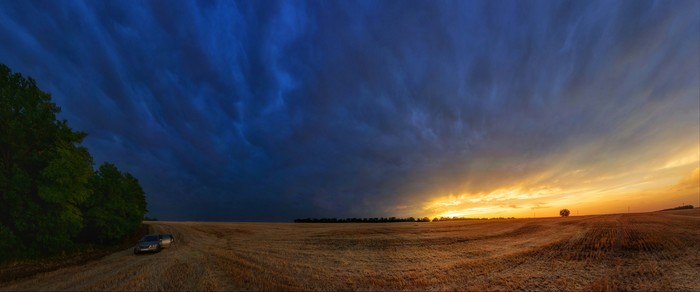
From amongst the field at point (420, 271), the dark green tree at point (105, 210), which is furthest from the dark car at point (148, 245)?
the dark green tree at point (105, 210)

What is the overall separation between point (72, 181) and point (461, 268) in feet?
106

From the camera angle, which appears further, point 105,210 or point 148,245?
point 105,210

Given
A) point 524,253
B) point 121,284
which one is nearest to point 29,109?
point 121,284

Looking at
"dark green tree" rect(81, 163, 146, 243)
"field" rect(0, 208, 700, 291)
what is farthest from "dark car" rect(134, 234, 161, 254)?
"dark green tree" rect(81, 163, 146, 243)

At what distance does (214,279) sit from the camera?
47.1 ft

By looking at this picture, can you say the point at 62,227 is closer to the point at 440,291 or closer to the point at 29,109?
the point at 29,109

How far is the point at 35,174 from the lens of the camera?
24156 mm

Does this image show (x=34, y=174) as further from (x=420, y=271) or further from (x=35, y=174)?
(x=420, y=271)

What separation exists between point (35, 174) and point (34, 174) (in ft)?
0.19

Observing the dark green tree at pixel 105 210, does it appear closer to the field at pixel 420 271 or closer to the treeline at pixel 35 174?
the treeline at pixel 35 174

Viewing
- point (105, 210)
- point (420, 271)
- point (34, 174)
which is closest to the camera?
point (420, 271)

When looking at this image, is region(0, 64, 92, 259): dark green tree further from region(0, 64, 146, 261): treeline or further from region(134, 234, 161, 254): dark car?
region(134, 234, 161, 254): dark car

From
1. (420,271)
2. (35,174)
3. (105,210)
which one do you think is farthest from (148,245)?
(420,271)

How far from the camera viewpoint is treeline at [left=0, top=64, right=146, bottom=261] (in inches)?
858
